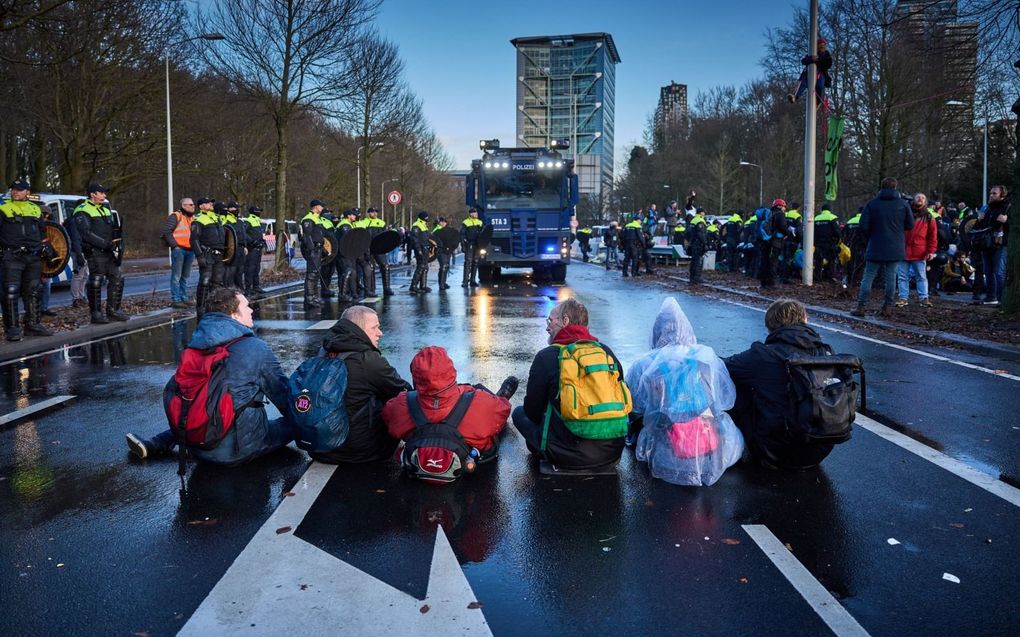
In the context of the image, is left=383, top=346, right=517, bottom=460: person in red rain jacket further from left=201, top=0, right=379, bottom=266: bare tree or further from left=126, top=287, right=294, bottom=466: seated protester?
left=201, top=0, right=379, bottom=266: bare tree

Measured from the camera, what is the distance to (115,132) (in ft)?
106

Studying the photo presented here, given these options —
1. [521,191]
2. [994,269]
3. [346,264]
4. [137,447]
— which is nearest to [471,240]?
[521,191]

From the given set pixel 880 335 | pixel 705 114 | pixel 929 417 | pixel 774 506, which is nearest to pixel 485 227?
pixel 880 335

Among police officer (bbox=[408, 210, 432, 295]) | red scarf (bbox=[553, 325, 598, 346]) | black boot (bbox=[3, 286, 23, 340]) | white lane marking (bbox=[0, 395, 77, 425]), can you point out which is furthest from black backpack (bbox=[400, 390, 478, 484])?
police officer (bbox=[408, 210, 432, 295])

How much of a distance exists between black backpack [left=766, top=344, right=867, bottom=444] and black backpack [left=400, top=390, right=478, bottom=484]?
193 cm

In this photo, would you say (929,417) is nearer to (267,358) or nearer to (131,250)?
(267,358)

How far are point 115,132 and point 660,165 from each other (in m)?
42.0

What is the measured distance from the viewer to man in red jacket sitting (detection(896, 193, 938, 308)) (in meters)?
13.5

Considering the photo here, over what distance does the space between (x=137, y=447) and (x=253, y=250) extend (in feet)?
43.3

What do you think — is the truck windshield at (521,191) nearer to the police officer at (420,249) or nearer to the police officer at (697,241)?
the police officer at (420,249)

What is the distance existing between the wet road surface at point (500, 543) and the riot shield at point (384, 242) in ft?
38.2

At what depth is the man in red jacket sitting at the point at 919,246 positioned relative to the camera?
13484mm

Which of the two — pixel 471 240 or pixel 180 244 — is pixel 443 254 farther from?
pixel 180 244

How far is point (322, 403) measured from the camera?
5.17 m
